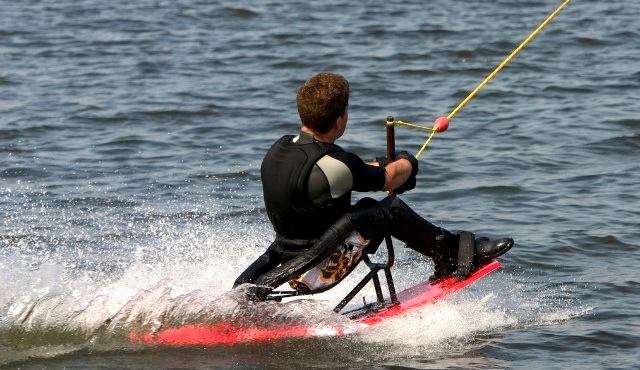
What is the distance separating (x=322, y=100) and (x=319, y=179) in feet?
1.44

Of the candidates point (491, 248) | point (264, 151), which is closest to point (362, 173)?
point (491, 248)

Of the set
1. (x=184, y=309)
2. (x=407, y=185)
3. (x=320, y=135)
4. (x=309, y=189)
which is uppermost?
(x=320, y=135)

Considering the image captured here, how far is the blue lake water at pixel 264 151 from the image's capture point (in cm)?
739

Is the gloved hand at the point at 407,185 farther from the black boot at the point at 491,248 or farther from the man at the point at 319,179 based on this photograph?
the black boot at the point at 491,248

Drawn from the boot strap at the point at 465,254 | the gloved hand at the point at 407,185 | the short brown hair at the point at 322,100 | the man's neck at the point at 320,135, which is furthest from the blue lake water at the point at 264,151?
the short brown hair at the point at 322,100

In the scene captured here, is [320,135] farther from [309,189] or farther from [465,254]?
[465,254]

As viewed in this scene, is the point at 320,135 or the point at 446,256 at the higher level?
the point at 320,135

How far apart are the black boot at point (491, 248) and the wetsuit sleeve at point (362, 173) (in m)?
0.91

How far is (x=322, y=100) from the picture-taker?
680 centimetres

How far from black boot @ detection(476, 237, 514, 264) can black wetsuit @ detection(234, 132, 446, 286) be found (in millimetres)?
500

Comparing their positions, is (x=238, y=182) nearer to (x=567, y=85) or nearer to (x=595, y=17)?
(x=567, y=85)

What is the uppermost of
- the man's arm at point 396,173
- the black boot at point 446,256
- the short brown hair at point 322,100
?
the short brown hair at point 322,100

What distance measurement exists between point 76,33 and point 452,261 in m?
12.8

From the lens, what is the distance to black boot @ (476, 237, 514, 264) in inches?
296
